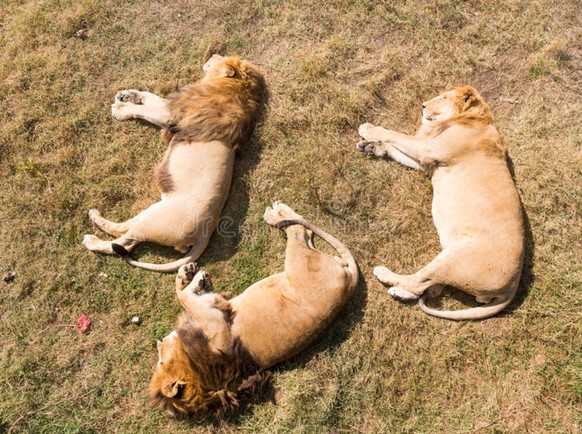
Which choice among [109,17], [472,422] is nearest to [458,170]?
[472,422]

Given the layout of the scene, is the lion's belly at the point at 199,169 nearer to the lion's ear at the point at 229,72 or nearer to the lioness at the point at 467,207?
the lion's ear at the point at 229,72

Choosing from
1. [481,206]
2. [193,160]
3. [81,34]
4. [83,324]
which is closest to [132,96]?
[81,34]

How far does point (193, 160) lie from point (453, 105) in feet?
9.48

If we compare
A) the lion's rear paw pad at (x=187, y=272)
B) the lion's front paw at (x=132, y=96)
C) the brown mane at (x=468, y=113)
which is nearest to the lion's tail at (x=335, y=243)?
the lion's rear paw pad at (x=187, y=272)

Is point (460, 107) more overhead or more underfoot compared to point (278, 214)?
more overhead

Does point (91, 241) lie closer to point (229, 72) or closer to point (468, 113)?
point (229, 72)

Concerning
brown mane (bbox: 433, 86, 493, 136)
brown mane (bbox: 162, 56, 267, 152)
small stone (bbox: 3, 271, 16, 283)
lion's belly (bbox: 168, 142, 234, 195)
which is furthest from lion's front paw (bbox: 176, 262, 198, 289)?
brown mane (bbox: 433, 86, 493, 136)

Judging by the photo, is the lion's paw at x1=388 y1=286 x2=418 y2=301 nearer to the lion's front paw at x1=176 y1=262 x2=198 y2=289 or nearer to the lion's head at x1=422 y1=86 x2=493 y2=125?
the lion's head at x1=422 y1=86 x2=493 y2=125

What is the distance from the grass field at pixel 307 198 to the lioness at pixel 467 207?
31cm

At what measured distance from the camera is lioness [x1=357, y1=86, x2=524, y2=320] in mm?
4605

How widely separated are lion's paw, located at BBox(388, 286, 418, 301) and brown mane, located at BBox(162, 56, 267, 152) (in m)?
2.36

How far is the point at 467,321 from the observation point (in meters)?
5.20

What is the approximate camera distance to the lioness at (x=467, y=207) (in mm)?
4605

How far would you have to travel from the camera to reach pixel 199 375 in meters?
4.34
